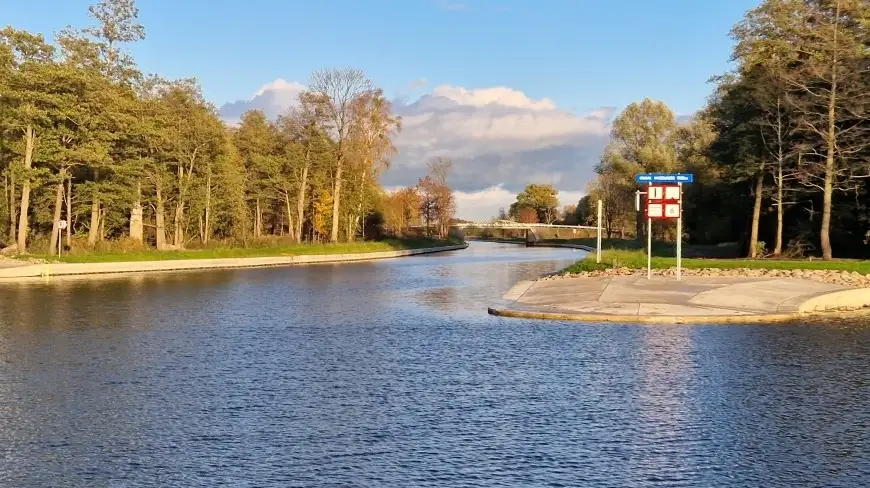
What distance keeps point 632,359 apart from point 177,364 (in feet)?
25.3

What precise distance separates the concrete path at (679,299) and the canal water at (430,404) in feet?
4.77

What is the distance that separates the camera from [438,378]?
11797 millimetres

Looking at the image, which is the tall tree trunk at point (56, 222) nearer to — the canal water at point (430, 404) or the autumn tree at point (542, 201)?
the canal water at point (430, 404)

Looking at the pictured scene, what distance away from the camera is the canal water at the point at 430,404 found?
7.30m

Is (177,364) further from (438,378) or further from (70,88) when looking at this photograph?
(70,88)

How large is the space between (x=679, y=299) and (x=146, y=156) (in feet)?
163

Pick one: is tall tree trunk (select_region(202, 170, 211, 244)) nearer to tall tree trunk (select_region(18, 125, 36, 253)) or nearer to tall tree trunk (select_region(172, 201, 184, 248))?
tall tree trunk (select_region(172, 201, 184, 248))

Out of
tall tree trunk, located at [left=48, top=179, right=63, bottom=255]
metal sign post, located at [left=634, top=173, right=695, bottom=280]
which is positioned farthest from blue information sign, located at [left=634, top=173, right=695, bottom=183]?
tall tree trunk, located at [left=48, top=179, right=63, bottom=255]

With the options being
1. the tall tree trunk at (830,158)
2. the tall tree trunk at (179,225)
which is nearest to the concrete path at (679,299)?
the tall tree trunk at (830,158)

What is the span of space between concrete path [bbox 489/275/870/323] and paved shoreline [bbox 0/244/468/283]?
1021 inches

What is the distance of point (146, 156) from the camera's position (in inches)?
2426

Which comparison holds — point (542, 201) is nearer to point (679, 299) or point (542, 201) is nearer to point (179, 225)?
point (179, 225)

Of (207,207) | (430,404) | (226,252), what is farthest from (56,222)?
(430,404)

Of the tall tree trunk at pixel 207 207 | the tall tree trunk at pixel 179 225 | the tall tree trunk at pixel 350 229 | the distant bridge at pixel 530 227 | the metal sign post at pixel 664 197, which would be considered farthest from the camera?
the distant bridge at pixel 530 227
